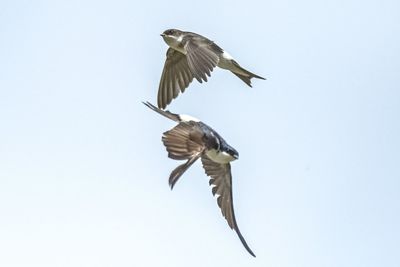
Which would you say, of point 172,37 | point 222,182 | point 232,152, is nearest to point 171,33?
point 172,37

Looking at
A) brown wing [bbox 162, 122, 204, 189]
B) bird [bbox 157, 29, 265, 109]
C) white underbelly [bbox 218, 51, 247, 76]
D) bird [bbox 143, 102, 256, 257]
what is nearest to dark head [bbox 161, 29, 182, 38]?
bird [bbox 157, 29, 265, 109]

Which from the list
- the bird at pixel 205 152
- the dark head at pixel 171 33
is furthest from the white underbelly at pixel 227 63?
the bird at pixel 205 152

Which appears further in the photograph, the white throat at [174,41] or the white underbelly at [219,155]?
the white throat at [174,41]

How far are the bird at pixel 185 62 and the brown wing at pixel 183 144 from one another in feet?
6.39

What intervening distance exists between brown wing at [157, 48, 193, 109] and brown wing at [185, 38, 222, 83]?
0.40m

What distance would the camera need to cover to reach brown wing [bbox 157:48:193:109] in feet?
37.2

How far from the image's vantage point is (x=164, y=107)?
11141 mm

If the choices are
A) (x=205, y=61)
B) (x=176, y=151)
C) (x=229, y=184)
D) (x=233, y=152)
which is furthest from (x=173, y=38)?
(x=176, y=151)

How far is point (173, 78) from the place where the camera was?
38.3ft

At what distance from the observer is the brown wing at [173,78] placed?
37.2ft

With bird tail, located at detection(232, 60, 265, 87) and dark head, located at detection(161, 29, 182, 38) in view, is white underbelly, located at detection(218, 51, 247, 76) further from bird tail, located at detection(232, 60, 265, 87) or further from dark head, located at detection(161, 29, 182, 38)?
dark head, located at detection(161, 29, 182, 38)

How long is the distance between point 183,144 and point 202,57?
2.77 m

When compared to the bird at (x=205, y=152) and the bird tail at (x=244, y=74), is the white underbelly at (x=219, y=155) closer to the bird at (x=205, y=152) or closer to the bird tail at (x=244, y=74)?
the bird at (x=205, y=152)

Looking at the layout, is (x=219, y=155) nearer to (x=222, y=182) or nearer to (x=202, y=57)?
(x=222, y=182)
